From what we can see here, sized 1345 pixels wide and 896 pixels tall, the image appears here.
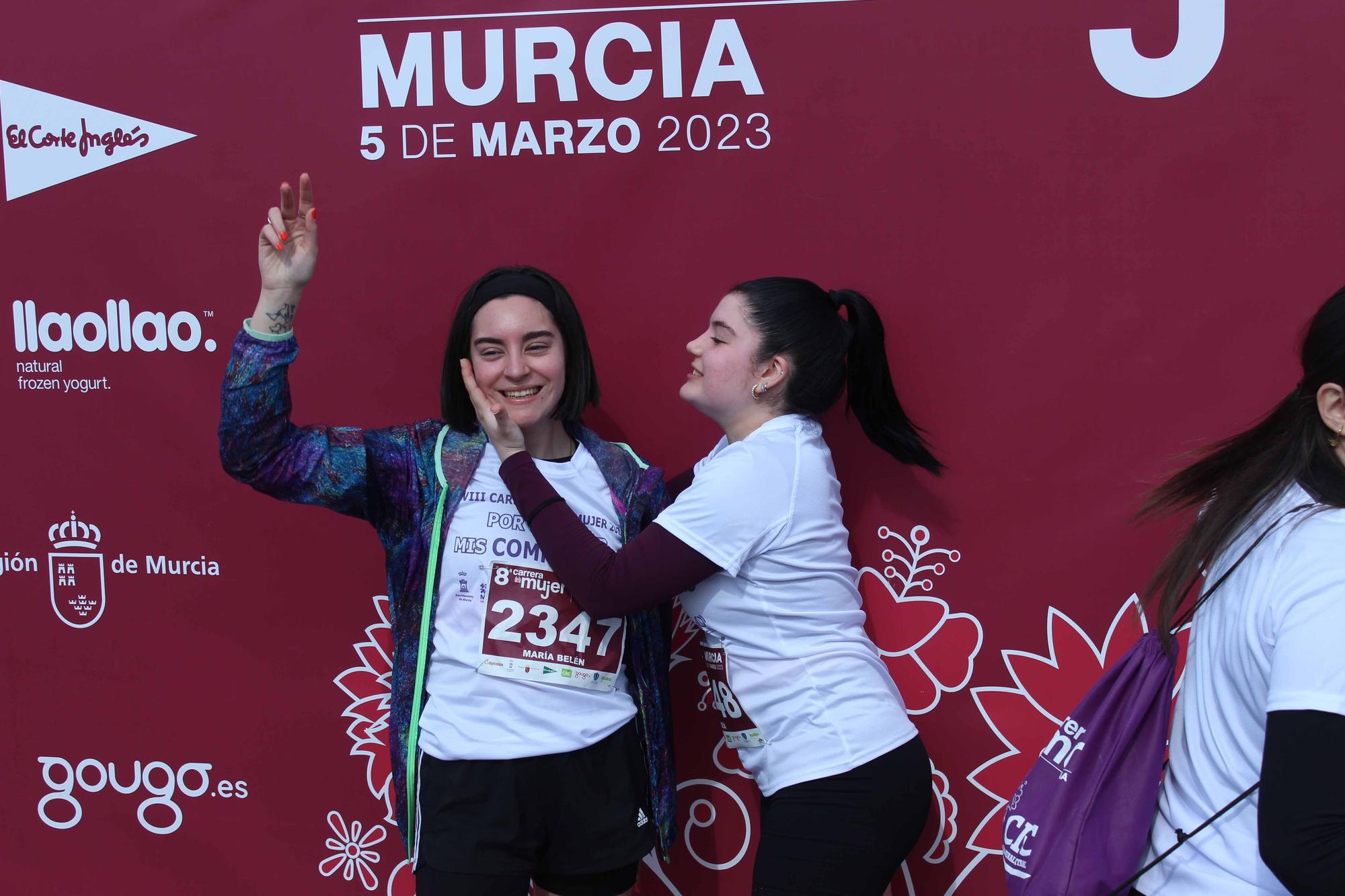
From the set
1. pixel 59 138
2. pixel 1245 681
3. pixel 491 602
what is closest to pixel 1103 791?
pixel 1245 681

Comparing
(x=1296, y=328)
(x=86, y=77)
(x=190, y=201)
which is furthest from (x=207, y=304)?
(x=1296, y=328)

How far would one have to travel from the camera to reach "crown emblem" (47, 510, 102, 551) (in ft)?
7.22

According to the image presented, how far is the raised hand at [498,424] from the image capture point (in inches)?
65.6

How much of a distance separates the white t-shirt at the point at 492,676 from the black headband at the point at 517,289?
0.27 meters

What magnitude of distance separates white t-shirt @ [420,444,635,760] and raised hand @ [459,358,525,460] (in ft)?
0.28

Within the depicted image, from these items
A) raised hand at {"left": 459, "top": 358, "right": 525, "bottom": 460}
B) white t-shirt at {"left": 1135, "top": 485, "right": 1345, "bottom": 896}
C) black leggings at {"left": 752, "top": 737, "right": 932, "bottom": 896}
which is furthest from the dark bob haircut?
white t-shirt at {"left": 1135, "top": 485, "right": 1345, "bottom": 896}

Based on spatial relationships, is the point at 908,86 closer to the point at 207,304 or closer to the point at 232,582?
the point at 207,304

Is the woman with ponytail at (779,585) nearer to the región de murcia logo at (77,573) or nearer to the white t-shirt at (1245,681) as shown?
the white t-shirt at (1245,681)

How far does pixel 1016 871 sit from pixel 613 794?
0.68m

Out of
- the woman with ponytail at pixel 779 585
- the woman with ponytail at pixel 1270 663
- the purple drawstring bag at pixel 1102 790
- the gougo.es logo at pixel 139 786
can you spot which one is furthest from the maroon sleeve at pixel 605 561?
the gougo.es logo at pixel 139 786

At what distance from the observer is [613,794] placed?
1719 mm

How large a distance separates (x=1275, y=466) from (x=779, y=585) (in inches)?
29.4

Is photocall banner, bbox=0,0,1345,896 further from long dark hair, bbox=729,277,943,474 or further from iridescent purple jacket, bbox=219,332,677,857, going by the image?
iridescent purple jacket, bbox=219,332,677,857

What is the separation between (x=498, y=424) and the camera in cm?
167
